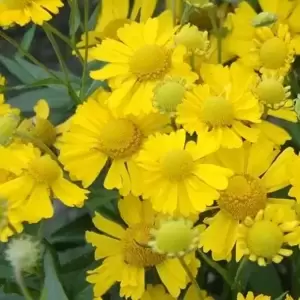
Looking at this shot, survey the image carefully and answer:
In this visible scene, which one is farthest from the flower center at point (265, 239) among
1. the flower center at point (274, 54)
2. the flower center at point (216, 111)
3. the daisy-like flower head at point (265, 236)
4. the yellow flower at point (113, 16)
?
the yellow flower at point (113, 16)

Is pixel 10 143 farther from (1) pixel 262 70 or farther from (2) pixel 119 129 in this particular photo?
(1) pixel 262 70

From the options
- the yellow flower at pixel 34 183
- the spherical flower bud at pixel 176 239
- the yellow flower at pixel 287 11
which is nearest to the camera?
A: the spherical flower bud at pixel 176 239

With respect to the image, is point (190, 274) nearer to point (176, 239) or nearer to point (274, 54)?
point (176, 239)

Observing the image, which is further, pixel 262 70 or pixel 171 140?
pixel 262 70

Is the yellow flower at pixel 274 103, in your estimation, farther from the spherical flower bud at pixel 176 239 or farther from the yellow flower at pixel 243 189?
the spherical flower bud at pixel 176 239

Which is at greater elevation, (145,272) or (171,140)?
(171,140)

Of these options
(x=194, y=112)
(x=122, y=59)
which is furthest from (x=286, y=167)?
(x=122, y=59)

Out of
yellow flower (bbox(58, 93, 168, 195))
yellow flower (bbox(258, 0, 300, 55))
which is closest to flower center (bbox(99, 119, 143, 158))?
yellow flower (bbox(58, 93, 168, 195))
